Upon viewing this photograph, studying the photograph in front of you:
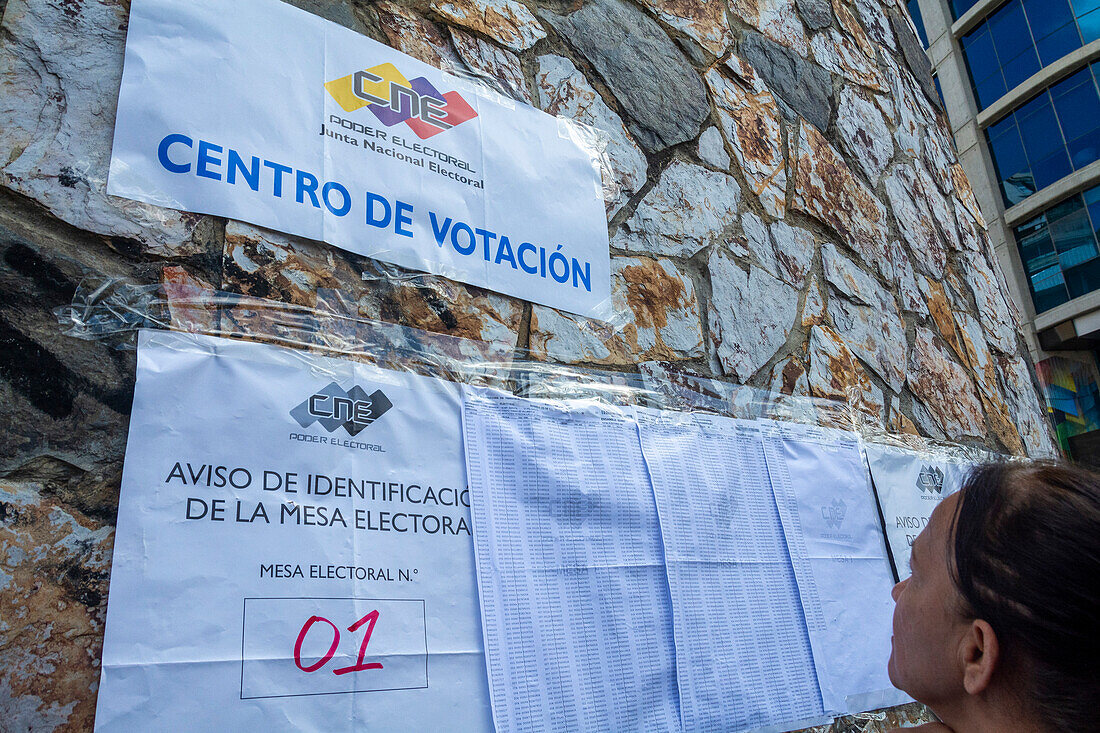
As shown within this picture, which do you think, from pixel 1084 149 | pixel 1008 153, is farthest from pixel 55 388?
pixel 1008 153

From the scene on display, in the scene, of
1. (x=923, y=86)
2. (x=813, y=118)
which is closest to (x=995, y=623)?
(x=813, y=118)

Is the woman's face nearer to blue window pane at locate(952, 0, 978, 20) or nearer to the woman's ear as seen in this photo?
the woman's ear

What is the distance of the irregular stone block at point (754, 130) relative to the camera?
2.48 metres

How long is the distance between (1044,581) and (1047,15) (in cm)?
1751

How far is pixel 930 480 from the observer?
2.41 meters

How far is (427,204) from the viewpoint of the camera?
1.61 meters

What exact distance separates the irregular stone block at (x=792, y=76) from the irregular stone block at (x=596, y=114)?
896 mm

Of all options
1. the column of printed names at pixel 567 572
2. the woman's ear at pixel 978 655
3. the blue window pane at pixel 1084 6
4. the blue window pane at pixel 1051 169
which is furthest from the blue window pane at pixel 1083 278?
the woman's ear at pixel 978 655

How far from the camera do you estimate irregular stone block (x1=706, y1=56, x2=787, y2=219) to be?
2.48 meters

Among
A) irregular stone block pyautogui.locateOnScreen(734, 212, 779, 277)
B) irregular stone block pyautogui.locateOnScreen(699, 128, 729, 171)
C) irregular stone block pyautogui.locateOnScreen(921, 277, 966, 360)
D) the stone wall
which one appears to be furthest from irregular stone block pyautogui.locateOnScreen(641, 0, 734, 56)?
irregular stone block pyautogui.locateOnScreen(921, 277, 966, 360)

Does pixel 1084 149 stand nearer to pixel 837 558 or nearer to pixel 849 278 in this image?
pixel 849 278

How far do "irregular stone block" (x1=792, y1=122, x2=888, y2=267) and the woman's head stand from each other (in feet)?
5.91

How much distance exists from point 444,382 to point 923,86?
3720 millimetres

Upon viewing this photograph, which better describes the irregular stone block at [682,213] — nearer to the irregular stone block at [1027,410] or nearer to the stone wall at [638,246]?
the stone wall at [638,246]
